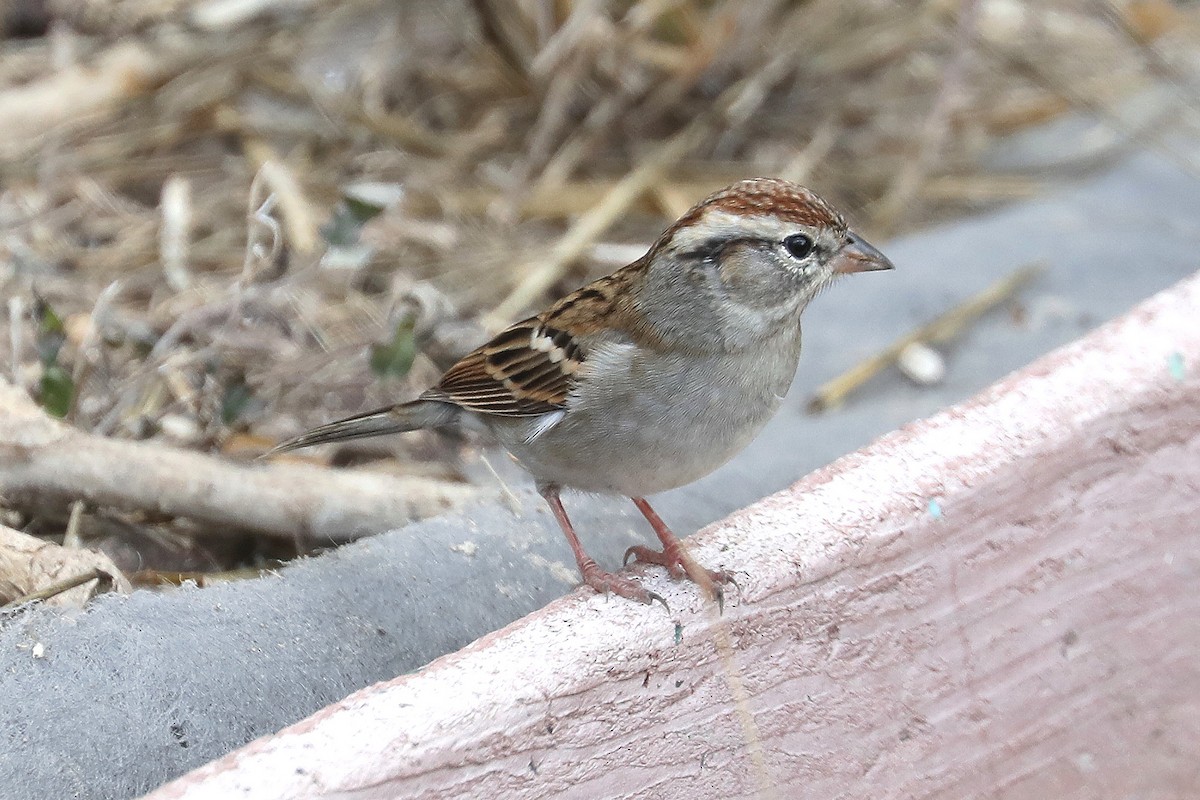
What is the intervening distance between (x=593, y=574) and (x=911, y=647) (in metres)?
0.45

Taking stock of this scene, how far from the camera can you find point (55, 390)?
2.32 m

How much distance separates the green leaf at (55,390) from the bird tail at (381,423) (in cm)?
35

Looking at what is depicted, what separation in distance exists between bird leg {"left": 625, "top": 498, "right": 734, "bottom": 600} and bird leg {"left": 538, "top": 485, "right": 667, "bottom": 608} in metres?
0.07

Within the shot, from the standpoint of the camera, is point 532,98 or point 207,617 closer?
point 207,617

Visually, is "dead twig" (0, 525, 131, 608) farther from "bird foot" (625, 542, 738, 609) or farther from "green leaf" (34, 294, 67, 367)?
"bird foot" (625, 542, 738, 609)

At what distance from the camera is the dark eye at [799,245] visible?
2.03 meters

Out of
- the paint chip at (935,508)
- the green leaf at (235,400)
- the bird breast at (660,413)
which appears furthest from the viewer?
the green leaf at (235,400)

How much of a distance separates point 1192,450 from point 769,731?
2.68 ft

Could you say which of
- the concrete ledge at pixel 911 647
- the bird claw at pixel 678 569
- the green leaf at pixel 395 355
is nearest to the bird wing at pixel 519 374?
the green leaf at pixel 395 355

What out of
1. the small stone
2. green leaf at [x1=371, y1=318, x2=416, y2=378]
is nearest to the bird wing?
green leaf at [x1=371, y1=318, x2=416, y2=378]

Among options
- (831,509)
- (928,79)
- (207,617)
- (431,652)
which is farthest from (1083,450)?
(928,79)

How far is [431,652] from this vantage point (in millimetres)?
1954

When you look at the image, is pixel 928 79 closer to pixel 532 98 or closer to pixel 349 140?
pixel 532 98

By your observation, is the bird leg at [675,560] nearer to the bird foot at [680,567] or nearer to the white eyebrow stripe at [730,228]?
the bird foot at [680,567]
